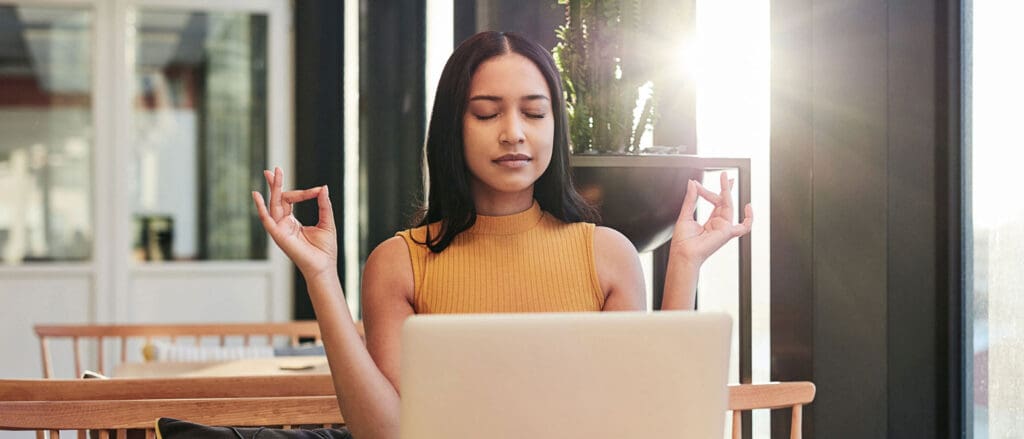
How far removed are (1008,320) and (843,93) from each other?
442 mm

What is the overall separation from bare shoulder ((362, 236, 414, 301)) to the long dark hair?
0.13ft

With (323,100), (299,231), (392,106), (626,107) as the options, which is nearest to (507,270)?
(299,231)

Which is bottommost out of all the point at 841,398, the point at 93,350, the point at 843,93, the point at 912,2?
the point at 93,350

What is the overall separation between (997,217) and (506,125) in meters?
0.77

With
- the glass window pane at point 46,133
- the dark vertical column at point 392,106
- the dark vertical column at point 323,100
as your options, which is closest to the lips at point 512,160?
the dark vertical column at point 392,106

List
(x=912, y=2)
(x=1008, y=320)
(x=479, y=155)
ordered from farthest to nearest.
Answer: (x=912, y=2)
(x=1008, y=320)
(x=479, y=155)

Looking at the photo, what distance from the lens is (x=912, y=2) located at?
1800mm

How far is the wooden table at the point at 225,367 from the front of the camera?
9.73 ft

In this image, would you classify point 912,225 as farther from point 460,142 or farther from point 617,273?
point 460,142

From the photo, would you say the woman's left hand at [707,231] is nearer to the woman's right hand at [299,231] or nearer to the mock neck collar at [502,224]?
the mock neck collar at [502,224]

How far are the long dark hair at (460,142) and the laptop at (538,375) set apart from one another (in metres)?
0.44

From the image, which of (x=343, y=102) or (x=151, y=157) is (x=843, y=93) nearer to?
(x=343, y=102)

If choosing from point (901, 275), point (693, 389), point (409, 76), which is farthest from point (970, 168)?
point (409, 76)

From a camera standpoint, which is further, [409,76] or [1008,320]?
[409,76]
